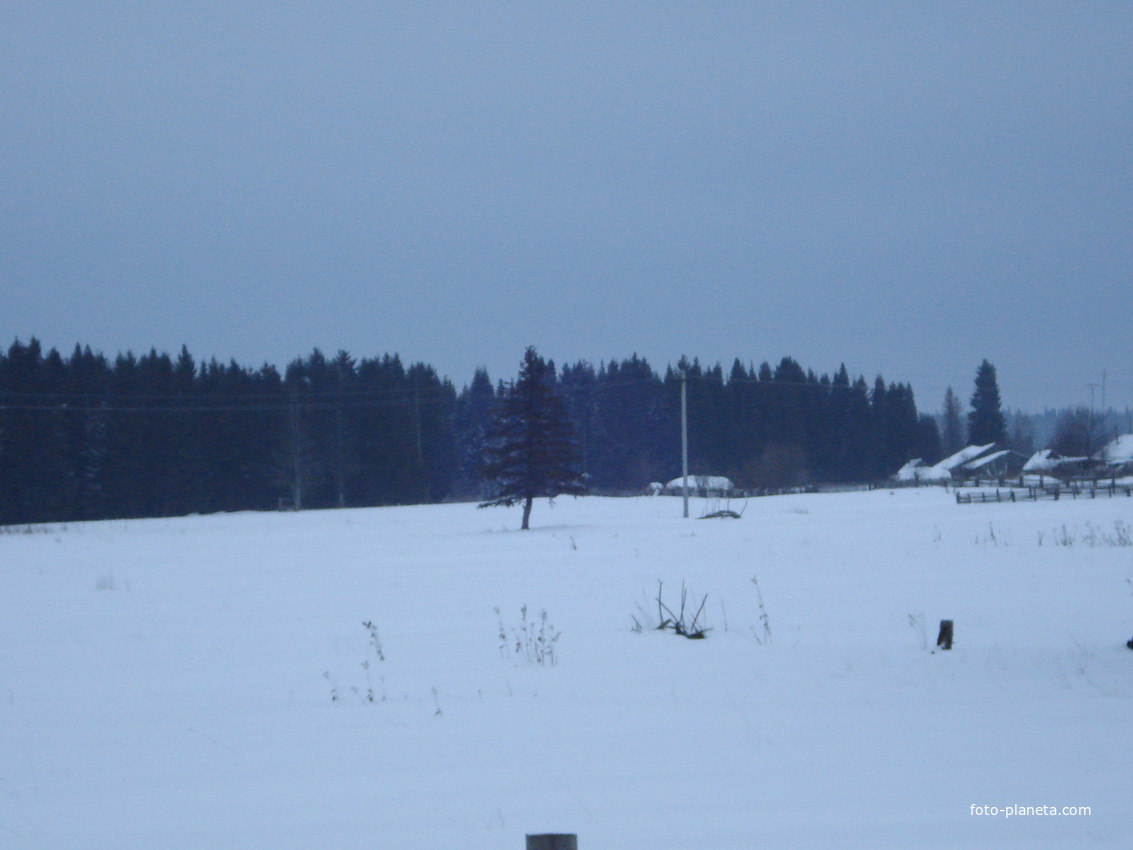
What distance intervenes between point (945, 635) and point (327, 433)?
72.1 metres

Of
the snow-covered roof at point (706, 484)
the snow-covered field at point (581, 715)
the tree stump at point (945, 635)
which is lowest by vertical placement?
the snow-covered field at point (581, 715)

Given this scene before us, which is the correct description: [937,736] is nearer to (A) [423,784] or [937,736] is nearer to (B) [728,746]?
(B) [728,746]

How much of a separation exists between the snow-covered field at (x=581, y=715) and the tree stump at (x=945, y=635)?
0.53 ft

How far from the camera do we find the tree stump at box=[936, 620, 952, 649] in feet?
34.1

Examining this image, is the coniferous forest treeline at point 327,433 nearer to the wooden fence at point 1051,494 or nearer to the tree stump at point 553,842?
the wooden fence at point 1051,494

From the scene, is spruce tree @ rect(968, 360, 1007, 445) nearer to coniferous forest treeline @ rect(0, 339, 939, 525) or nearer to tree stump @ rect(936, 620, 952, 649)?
coniferous forest treeline @ rect(0, 339, 939, 525)

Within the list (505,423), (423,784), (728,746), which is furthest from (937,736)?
(505,423)

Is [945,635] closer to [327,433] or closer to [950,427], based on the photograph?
[327,433]

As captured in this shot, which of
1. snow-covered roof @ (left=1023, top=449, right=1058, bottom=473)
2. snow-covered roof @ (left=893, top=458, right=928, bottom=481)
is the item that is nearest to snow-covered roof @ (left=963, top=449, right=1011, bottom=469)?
snow-covered roof @ (left=1023, top=449, right=1058, bottom=473)

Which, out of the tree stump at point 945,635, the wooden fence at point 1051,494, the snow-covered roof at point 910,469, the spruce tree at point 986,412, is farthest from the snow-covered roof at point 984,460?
the tree stump at point 945,635

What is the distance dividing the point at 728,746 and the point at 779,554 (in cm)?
1754

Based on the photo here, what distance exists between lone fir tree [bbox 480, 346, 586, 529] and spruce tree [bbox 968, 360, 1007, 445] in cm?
9576

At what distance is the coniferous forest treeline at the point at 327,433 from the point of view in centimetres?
6825

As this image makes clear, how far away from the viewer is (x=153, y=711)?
9.33m
